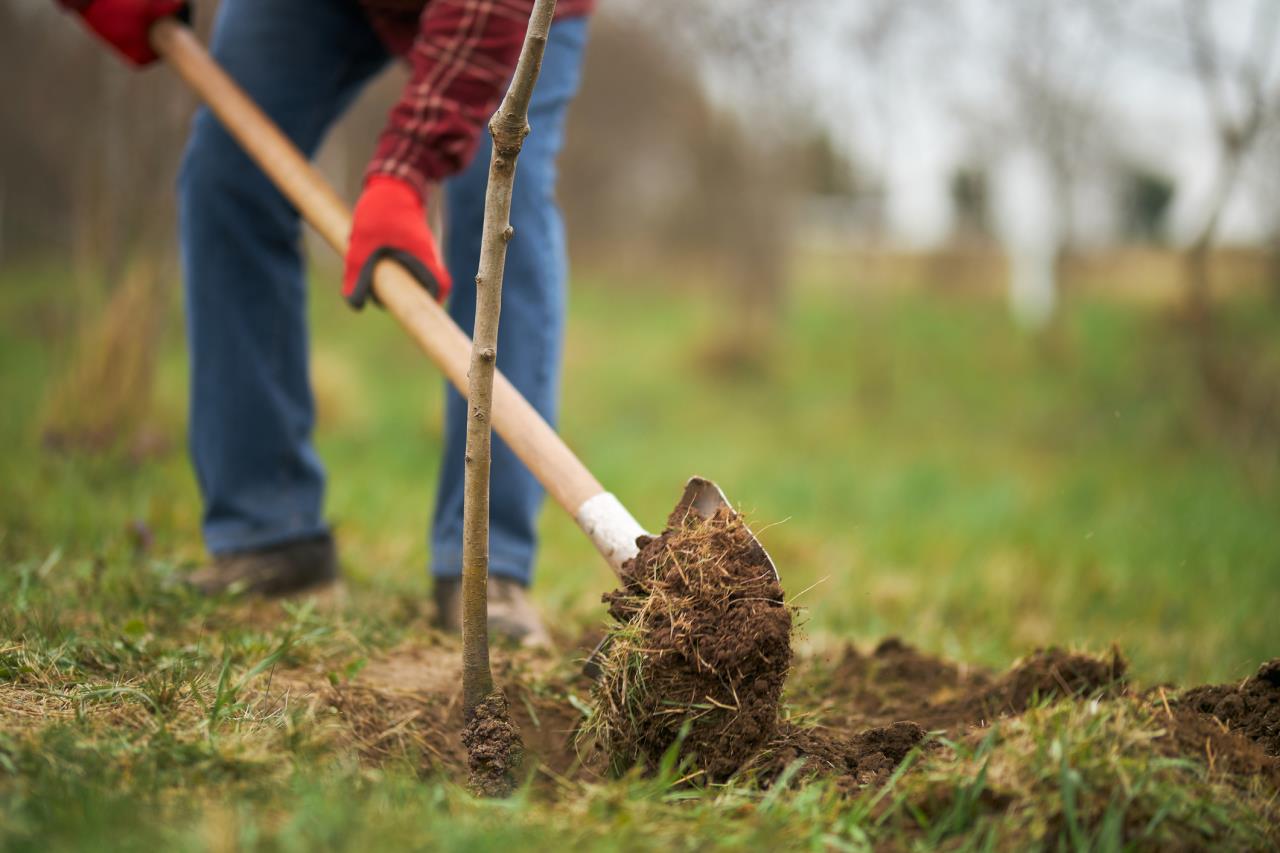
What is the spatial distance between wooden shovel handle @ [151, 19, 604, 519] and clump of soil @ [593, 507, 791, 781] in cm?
26

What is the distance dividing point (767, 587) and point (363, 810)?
2.06 ft

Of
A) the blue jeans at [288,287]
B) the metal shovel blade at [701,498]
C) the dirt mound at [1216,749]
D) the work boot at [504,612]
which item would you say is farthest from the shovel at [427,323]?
the dirt mound at [1216,749]

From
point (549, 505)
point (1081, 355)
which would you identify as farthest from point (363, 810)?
point (1081, 355)

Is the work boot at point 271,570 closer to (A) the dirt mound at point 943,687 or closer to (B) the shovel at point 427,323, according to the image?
(B) the shovel at point 427,323

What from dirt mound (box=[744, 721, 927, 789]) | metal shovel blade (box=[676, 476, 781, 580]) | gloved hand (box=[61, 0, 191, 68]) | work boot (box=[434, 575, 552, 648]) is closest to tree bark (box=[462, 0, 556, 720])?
metal shovel blade (box=[676, 476, 781, 580])

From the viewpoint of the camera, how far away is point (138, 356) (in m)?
4.28

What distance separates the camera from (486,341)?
1452mm

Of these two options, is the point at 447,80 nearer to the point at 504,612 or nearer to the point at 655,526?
the point at 504,612

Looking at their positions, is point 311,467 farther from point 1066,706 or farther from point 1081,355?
point 1081,355

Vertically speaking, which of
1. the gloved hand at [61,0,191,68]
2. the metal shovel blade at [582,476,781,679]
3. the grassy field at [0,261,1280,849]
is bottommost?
the grassy field at [0,261,1280,849]

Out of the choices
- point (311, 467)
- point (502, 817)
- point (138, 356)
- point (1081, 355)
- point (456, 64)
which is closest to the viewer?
point (502, 817)

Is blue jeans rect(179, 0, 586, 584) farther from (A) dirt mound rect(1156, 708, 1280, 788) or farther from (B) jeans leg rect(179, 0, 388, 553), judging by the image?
(A) dirt mound rect(1156, 708, 1280, 788)

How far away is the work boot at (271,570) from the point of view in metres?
2.30

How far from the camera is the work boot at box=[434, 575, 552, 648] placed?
7.04 ft
